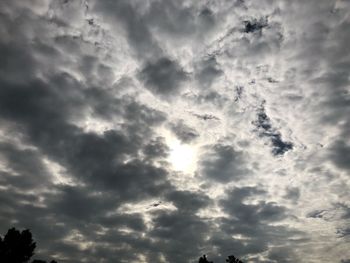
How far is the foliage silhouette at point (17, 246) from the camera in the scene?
223 ft

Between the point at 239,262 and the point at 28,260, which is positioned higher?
the point at 239,262

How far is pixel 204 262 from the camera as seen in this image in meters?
69.4

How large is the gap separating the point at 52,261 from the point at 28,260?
11960 millimetres

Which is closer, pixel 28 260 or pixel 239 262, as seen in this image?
pixel 28 260

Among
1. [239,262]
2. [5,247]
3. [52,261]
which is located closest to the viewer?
[5,247]

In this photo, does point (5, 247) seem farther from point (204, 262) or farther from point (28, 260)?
point (204, 262)

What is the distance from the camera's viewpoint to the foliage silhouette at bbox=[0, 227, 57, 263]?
6794 cm

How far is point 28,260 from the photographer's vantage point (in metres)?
70.6

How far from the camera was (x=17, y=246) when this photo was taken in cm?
6912

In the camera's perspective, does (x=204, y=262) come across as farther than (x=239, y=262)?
No

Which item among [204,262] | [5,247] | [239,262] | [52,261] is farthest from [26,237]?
[239,262]

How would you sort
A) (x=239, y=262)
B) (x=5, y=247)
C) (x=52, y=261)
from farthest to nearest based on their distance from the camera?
(x=52, y=261) < (x=239, y=262) < (x=5, y=247)

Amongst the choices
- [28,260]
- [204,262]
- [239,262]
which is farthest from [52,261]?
[239,262]

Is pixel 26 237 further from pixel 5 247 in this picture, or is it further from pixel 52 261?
pixel 52 261
